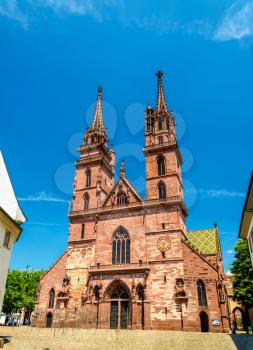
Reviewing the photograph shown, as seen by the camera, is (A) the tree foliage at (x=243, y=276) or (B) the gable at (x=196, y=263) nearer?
(A) the tree foliage at (x=243, y=276)

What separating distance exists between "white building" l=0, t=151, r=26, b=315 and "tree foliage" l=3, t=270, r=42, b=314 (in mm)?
34966

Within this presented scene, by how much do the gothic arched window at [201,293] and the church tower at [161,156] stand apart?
10.3 metres

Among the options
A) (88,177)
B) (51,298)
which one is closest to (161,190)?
(88,177)

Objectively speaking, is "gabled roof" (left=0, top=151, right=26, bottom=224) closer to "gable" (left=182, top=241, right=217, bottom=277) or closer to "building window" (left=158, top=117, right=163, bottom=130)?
"gable" (left=182, top=241, right=217, bottom=277)

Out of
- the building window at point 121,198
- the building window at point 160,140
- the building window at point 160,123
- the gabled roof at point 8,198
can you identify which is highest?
the building window at point 160,123

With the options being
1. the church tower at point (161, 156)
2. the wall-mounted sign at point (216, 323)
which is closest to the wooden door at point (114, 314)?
the wall-mounted sign at point (216, 323)

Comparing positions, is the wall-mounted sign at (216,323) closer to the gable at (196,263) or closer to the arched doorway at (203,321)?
the arched doorway at (203,321)

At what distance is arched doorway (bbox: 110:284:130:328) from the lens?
3136cm

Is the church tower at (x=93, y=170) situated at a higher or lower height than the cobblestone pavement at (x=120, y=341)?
higher

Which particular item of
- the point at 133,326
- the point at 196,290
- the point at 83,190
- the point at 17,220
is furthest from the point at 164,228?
the point at 17,220

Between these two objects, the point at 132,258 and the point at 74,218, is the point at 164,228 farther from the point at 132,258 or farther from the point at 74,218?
the point at 74,218

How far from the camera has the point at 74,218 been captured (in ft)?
130

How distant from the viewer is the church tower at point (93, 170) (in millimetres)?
40875

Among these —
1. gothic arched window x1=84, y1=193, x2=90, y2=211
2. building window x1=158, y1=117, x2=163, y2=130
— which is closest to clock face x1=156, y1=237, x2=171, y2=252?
gothic arched window x1=84, y1=193, x2=90, y2=211
